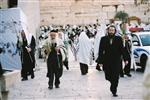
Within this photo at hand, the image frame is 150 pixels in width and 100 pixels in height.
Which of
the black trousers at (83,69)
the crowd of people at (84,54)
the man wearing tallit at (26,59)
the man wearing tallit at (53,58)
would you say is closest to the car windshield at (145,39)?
the crowd of people at (84,54)

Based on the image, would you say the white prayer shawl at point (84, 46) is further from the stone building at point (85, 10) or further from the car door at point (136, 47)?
the stone building at point (85, 10)

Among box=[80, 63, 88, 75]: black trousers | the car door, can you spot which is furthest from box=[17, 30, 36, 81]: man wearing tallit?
the car door

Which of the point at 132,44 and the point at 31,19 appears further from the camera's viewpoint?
the point at 31,19

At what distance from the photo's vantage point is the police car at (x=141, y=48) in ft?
55.8

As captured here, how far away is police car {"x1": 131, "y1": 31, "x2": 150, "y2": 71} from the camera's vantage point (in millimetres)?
17000

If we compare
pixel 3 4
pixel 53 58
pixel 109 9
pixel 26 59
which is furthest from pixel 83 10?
pixel 53 58

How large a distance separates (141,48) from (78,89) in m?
4.66

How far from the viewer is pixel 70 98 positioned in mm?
11383

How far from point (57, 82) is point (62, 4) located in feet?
163

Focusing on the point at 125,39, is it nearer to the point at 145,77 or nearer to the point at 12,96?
the point at 12,96

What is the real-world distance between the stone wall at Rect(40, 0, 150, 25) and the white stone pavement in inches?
1707

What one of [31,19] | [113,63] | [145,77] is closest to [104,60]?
[113,63]

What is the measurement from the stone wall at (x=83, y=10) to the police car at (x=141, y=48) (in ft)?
135

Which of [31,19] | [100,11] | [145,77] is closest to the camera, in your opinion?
[145,77]
